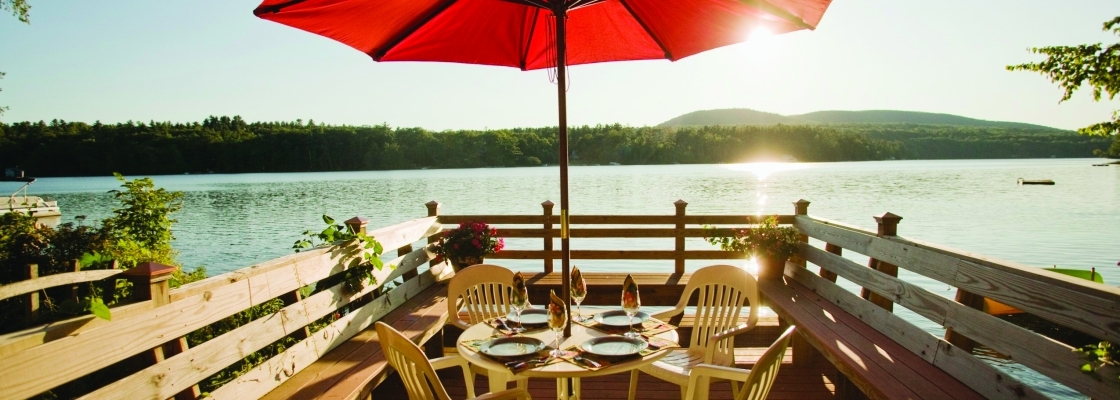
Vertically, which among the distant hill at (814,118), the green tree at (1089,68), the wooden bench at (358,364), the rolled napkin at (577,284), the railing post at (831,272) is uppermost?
the distant hill at (814,118)

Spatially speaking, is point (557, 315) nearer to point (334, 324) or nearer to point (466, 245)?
point (334, 324)

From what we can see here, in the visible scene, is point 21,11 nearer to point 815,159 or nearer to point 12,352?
point 12,352

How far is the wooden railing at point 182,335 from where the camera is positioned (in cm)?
172

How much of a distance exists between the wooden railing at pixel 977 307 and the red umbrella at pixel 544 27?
1.38 m

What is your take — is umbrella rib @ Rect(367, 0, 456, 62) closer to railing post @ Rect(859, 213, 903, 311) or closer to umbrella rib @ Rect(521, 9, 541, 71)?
umbrella rib @ Rect(521, 9, 541, 71)

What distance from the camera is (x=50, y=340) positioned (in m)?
1.75

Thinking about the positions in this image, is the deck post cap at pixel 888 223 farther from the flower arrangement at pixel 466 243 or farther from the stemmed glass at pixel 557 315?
the flower arrangement at pixel 466 243

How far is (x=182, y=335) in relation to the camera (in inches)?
→ 90.9

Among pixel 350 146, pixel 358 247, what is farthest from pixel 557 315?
pixel 350 146

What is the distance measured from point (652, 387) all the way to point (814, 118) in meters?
115

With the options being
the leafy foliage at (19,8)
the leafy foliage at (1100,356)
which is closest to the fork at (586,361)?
the leafy foliage at (1100,356)

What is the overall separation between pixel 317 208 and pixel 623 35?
86.7ft

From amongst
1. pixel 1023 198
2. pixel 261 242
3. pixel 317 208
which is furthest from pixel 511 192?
pixel 1023 198

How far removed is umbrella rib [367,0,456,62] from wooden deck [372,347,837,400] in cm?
205
